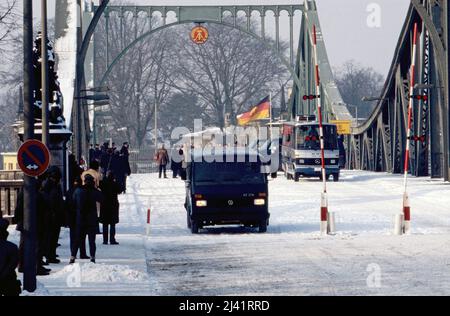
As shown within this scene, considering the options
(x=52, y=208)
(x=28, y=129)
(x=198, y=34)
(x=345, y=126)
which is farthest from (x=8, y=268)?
(x=345, y=126)

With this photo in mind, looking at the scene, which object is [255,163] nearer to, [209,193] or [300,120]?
[209,193]

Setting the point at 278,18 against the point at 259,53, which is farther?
the point at 259,53

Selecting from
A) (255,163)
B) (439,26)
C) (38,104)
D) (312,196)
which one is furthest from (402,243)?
(439,26)

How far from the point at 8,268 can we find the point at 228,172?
1616 cm

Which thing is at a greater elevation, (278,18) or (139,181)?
(278,18)

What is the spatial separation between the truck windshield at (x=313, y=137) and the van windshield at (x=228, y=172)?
82.5 feet

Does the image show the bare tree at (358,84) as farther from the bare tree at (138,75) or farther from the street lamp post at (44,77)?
the street lamp post at (44,77)

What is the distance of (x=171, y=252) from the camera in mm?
22562

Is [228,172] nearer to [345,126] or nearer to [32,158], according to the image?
[32,158]

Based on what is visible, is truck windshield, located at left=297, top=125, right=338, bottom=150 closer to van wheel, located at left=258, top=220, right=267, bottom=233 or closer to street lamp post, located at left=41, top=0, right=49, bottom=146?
van wheel, located at left=258, top=220, right=267, bottom=233

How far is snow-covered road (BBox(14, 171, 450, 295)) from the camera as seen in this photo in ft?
52.4

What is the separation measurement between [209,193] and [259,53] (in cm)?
8920

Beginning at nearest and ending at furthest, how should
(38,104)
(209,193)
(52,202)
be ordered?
(52,202), (209,193), (38,104)

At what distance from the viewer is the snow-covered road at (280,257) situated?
15984 millimetres
